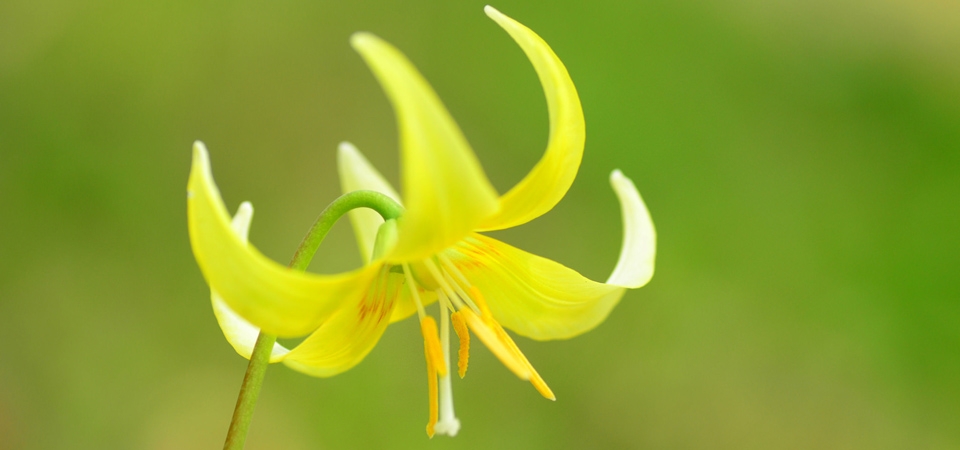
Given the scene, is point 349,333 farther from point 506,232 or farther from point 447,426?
point 506,232

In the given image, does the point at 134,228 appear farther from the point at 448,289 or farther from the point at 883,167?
the point at 883,167

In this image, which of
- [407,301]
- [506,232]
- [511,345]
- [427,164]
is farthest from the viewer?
[506,232]

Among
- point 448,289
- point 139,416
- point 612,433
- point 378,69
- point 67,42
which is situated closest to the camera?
point 378,69

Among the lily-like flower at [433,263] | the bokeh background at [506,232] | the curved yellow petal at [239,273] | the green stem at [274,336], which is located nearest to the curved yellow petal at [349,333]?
the lily-like flower at [433,263]

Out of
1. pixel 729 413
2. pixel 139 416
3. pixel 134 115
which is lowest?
pixel 729 413

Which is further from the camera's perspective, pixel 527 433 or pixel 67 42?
pixel 67 42

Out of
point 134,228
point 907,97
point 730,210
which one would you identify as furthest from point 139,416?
point 907,97

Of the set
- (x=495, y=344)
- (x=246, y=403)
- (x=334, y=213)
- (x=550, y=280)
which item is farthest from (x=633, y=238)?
(x=246, y=403)
